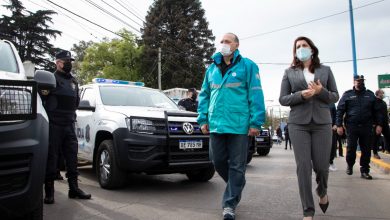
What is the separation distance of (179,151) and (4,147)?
131 inches

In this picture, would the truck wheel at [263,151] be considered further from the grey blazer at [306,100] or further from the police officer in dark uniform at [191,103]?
the grey blazer at [306,100]

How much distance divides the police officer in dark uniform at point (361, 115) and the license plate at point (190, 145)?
9.31 feet

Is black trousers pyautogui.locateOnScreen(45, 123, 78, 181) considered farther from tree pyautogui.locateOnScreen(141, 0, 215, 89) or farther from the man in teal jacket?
tree pyautogui.locateOnScreen(141, 0, 215, 89)

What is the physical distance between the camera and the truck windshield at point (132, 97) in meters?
6.79

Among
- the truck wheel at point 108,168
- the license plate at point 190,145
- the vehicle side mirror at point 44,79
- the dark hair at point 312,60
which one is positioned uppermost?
the dark hair at point 312,60

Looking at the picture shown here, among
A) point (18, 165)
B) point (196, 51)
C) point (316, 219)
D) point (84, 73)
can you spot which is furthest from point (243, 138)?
point (84, 73)

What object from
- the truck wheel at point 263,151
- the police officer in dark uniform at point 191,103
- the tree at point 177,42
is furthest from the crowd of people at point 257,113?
the tree at point 177,42

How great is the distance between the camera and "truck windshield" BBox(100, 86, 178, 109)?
6.79 meters

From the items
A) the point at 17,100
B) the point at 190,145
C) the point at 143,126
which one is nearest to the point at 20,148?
the point at 17,100

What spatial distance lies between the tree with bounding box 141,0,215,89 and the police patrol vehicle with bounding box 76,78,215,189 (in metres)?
38.1

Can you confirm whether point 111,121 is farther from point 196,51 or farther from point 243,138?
point 196,51

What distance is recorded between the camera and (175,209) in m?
4.83

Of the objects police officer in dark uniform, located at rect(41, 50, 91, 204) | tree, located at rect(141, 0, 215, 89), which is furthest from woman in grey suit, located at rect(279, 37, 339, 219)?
tree, located at rect(141, 0, 215, 89)

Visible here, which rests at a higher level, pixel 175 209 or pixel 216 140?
pixel 216 140
